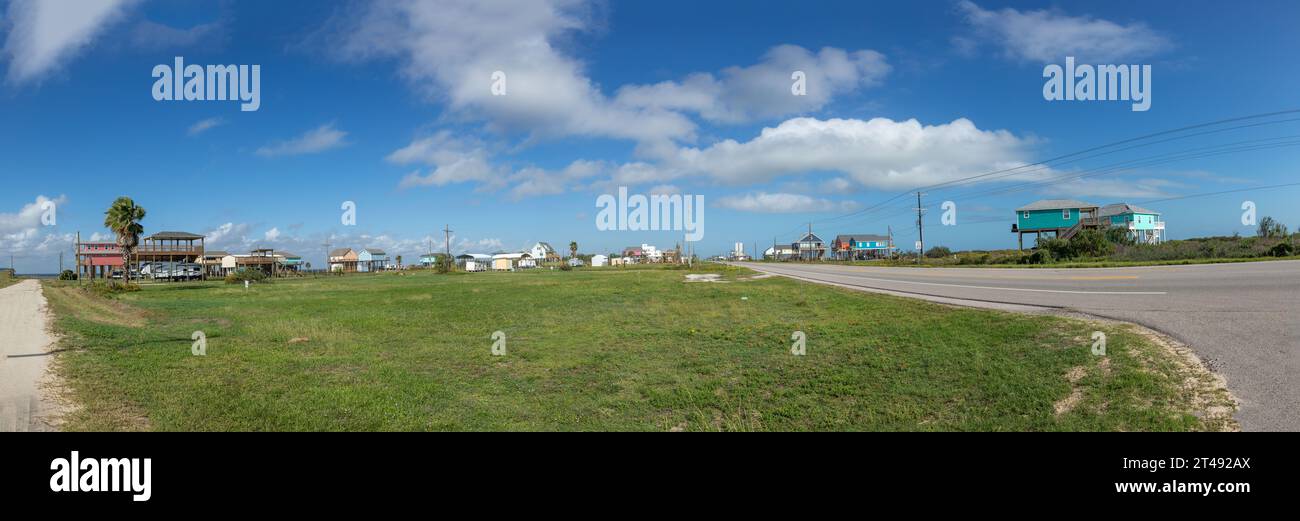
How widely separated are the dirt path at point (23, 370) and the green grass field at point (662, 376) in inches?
17.1

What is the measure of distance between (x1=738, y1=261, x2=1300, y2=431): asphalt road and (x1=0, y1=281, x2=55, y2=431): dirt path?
15330 millimetres

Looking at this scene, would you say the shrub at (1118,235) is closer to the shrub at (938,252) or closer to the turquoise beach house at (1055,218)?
the turquoise beach house at (1055,218)

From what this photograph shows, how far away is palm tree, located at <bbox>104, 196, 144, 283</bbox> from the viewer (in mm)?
45906

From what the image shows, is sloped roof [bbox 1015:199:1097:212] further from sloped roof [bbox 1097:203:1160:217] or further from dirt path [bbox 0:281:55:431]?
dirt path [bbox 0:281:55:431]

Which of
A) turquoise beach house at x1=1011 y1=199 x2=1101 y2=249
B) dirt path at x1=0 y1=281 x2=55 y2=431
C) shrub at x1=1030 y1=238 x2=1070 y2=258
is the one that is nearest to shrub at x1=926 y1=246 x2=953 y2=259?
turquoise beach house at x1=1011 y1=199 x2=1101 y2=249

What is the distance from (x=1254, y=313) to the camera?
963 cm

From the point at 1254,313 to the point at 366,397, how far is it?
53.0 ft

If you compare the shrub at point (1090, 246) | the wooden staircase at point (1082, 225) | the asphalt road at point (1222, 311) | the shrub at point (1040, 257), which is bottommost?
the asphalt road at point (1222, 311)

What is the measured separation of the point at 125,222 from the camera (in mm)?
46312

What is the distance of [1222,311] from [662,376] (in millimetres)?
10923

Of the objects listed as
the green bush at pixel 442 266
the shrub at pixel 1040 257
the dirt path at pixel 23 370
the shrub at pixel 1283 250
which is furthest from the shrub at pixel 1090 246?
the green bush at pixel 442 266

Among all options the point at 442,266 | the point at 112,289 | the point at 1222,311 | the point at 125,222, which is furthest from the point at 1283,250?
the point at 442,266

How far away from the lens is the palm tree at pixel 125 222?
151 feet
